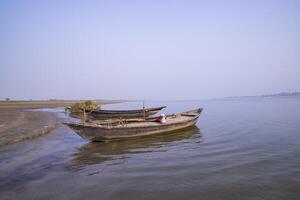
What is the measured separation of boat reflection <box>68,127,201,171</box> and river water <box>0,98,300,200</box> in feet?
0.14

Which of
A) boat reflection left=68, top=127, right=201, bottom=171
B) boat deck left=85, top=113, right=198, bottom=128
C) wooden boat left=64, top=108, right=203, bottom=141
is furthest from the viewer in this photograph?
boat deck left=85, top=113, right=198, bottom=128

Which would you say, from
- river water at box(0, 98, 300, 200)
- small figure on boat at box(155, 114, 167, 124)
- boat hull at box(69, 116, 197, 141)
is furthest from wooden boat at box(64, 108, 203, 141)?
river water at box(0, 98, 300, 200)

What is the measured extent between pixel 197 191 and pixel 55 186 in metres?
4.60

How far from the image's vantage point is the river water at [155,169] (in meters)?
7.79

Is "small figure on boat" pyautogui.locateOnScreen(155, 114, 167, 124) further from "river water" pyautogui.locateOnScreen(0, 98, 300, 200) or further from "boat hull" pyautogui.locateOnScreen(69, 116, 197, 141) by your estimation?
"river water" pyautogui.locateOnScreen(0, 98, 300, 200)

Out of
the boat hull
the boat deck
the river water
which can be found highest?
the boat deck

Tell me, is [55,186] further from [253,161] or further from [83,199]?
[253,161]

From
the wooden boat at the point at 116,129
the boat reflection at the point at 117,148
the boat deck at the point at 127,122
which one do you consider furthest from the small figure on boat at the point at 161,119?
the boat reflection at the point at 117,148

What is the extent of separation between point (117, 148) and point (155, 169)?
16.7 feet

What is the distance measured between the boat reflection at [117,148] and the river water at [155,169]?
4 centimetres

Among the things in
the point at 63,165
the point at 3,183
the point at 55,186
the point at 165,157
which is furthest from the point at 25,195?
the point at 165,157

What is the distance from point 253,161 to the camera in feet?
35.4

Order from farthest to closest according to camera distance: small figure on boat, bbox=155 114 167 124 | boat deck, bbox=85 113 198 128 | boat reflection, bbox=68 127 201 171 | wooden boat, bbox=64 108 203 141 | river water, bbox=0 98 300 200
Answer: small figure on boat, bbox=155 114 167 124 < boat deck, bbox=85 113 198 128 < wooden boat, bbox=64 108 203 141 < boat reflection, bbox=68 127 201 171 < river water, bbox=0 98 300 200

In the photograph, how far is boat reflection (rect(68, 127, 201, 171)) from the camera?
1223 cm
